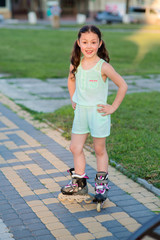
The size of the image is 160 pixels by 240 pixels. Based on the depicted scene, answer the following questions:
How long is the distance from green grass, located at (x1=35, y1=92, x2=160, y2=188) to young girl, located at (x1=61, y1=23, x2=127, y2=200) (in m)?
0.89

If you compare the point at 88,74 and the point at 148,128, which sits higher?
the point at 88,74

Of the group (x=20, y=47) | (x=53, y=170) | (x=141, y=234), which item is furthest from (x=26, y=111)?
(x=20, y=47)

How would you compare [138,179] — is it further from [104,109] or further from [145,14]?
[145,14]

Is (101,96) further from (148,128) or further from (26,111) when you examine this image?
(26,111)

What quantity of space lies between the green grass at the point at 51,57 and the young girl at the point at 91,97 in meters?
8.06

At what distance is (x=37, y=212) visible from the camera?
163 inches

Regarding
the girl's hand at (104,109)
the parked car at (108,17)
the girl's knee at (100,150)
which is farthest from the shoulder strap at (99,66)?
the parked car at (108,17)

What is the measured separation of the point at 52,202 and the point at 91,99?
44.6 inches

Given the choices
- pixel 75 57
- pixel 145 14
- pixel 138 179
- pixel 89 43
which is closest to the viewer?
pixel 89 43

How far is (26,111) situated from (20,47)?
12870 mm

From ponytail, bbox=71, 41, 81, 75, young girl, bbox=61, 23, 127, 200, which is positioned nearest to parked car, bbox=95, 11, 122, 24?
ponytail, bbox=71, 41, 81, 75

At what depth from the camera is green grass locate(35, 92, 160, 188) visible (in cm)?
523

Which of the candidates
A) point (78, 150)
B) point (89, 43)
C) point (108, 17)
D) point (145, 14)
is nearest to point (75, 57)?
point (89, 43)

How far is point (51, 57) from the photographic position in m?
17.2
